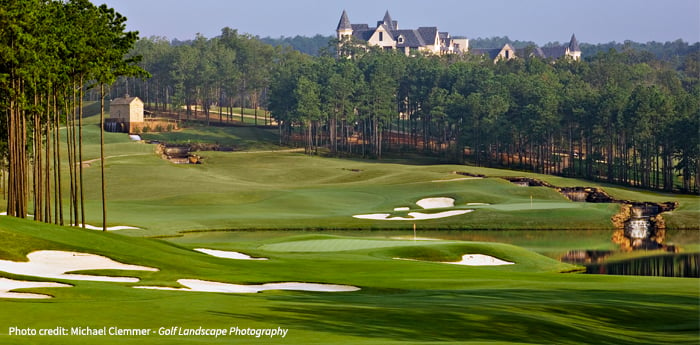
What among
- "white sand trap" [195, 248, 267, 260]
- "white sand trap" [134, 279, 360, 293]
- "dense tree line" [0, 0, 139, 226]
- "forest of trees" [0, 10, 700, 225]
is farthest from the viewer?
"forest of trees" [0, 10, 700, 225]

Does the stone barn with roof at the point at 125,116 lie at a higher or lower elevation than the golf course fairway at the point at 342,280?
higher

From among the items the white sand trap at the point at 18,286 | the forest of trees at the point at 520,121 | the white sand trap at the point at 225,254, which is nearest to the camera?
the white sand trap at the point at 18,286

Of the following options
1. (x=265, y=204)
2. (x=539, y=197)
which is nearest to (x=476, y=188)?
(x=539, y=197)

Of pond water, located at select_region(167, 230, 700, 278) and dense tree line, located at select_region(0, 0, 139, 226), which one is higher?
dense tree line, located at select_region(0, 0, 139, 226)

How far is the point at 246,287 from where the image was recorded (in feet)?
121

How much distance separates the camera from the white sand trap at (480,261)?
56.9 meters

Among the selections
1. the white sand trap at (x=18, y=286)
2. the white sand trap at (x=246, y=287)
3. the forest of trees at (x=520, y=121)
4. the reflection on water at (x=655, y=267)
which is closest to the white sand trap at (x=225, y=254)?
the white sand trap at (x=246, y=287)

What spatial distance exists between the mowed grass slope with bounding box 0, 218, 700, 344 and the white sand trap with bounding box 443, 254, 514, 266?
7.12 meters

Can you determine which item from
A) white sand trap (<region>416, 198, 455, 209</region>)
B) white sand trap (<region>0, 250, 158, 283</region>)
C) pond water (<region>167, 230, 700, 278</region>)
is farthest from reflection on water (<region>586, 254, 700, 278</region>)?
white sand trap (<region>416, 198, 455, 209</region>)

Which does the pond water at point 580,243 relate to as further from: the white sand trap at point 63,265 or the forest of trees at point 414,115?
the white sand trap at point 63,265

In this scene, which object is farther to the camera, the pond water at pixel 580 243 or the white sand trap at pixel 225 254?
the pond water at pixel 580 243

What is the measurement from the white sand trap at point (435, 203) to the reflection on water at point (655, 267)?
33.6 m

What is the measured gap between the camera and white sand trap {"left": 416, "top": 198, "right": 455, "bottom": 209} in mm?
97500

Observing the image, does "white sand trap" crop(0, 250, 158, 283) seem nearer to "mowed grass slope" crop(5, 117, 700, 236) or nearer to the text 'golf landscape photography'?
the text 'golf landscape photography'
